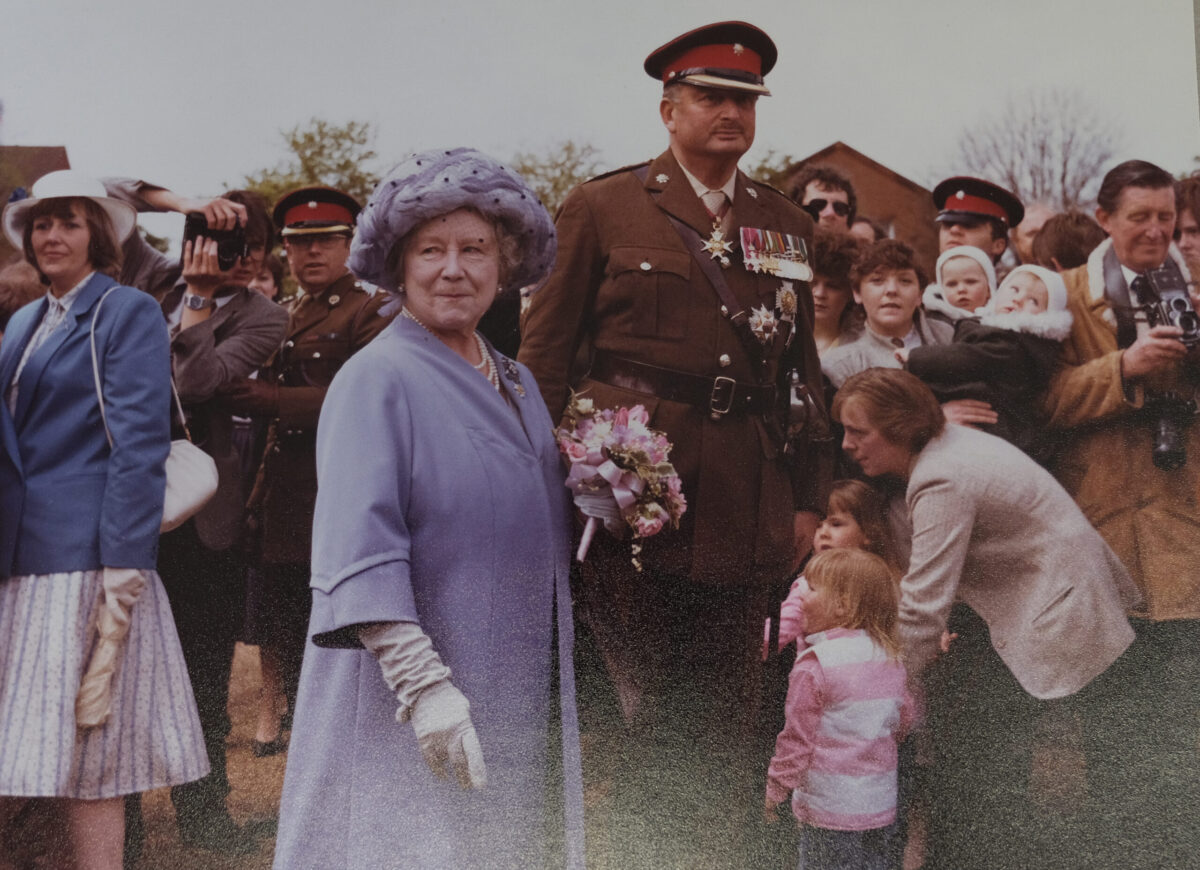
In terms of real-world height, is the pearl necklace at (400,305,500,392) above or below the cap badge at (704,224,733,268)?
below

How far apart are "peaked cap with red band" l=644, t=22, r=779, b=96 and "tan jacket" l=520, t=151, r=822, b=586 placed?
212 millimetres

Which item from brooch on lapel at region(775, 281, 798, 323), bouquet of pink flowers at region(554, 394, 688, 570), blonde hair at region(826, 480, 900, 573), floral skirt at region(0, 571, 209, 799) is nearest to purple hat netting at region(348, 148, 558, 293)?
bouquet of pink flowers at region(554, 394, 688, 570)

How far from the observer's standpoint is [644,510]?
92.6 inches

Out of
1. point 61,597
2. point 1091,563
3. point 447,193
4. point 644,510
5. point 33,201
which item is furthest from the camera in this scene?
point 1091,563

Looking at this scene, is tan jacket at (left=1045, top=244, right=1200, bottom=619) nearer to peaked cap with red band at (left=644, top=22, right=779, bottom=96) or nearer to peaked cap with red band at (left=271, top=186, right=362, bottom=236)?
peaked cap with red band at (left=644, top=22, right=779, bottom=96)

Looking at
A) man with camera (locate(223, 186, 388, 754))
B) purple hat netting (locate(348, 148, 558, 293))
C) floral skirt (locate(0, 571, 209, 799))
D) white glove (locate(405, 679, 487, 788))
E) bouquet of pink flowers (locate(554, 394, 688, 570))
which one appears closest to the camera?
white glove (locate(405, 679, 487, 788))

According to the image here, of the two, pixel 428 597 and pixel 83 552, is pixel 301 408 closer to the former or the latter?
pixel 83 552

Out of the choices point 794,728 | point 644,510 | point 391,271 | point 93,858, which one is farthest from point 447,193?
point 93,858

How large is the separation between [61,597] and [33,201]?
2.97 feet

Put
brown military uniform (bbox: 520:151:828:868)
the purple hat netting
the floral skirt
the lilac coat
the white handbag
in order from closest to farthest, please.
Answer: the lilac coat
the purple hat netting
the floral skirt
the white handbag
brown military uniform (bbox: 520:151:828:868)

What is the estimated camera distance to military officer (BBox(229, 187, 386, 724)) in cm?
289

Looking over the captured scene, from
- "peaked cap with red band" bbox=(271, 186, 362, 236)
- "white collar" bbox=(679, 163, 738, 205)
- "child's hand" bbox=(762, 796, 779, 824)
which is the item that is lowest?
"child's hand" bbox=(762, 796, 779, 824)

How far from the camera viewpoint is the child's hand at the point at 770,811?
2.79m

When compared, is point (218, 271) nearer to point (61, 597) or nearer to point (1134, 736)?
point (61, 597)
